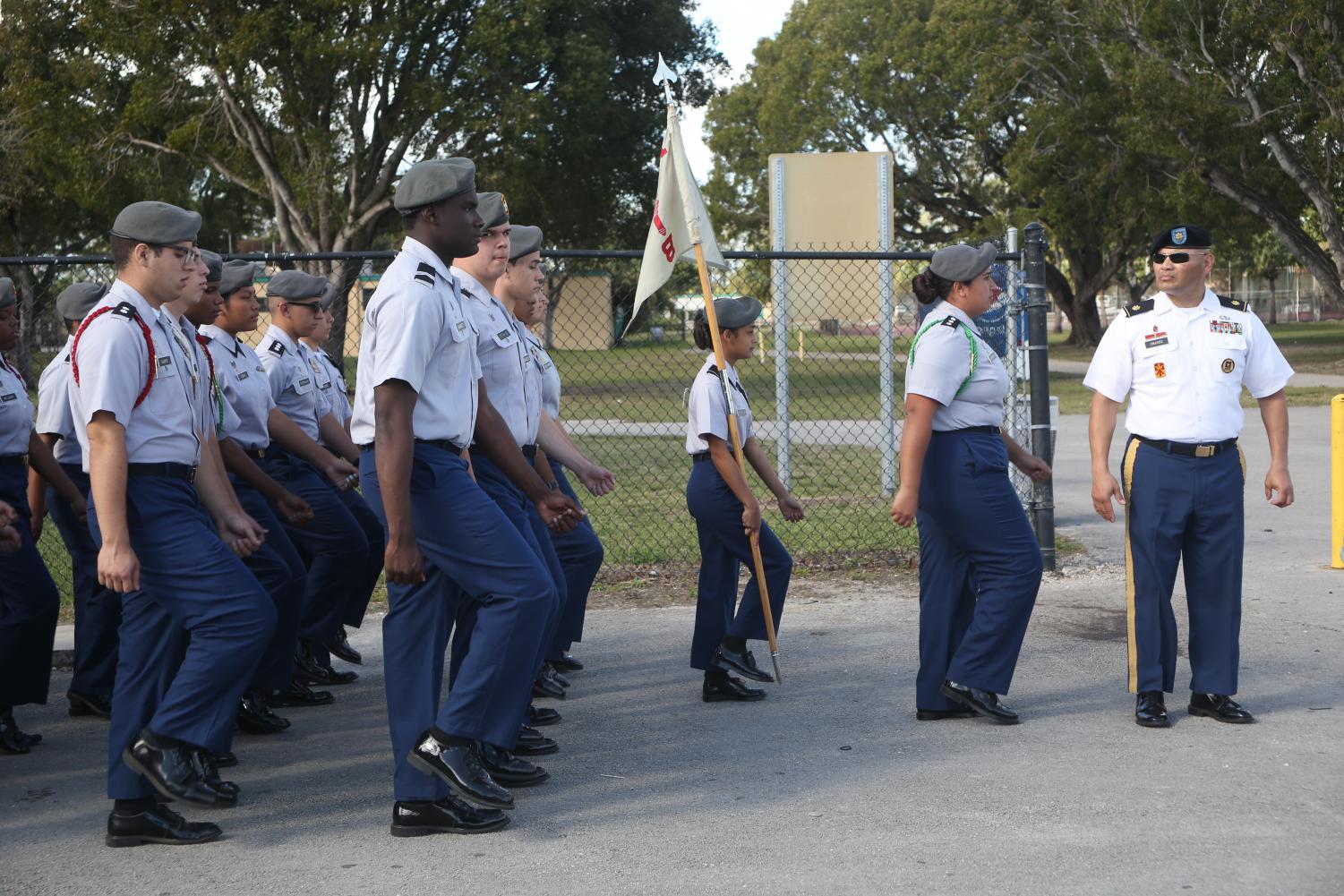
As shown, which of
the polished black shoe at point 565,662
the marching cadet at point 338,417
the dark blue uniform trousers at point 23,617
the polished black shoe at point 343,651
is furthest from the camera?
the polished black shoe at point 343,651

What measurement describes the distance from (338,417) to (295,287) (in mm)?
764

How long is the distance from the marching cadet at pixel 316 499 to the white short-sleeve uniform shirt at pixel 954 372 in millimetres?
2595

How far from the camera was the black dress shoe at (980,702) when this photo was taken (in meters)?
5.81

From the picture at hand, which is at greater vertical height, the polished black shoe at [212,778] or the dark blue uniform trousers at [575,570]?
the dark blue uniform trousers at [575,570]

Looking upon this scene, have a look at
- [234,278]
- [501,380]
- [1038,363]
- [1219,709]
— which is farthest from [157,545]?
[1038,363]

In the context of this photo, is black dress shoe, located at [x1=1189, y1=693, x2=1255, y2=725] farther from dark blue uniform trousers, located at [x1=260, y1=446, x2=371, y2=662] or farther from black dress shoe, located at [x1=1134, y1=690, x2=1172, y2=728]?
dark blue uniform trousers, located at [x1=260, y1=446, x2=371, y2=662]

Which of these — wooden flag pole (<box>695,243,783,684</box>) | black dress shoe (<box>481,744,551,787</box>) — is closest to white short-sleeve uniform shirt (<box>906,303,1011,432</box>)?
wooden flag pole (<box>695,243,783,684</box>)

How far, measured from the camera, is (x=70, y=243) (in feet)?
144

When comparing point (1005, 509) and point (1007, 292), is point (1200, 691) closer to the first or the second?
point (1005, 509)

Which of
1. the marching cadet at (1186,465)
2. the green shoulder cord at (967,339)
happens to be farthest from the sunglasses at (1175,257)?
the green shoulder cord at (967,339)

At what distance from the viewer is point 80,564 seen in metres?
6.25

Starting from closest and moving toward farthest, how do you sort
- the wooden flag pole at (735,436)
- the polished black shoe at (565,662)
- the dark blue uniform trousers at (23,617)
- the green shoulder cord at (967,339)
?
the dark blue uniform trousers at (23,617)
the green shoulder cord at (967,339)
the wooden flag pole at (735,436)
the polished black shoe at (565,662)

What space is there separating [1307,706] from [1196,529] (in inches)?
35.6

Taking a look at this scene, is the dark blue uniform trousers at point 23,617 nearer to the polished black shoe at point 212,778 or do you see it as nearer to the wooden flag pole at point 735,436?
the polished black shoe at point 212,778
